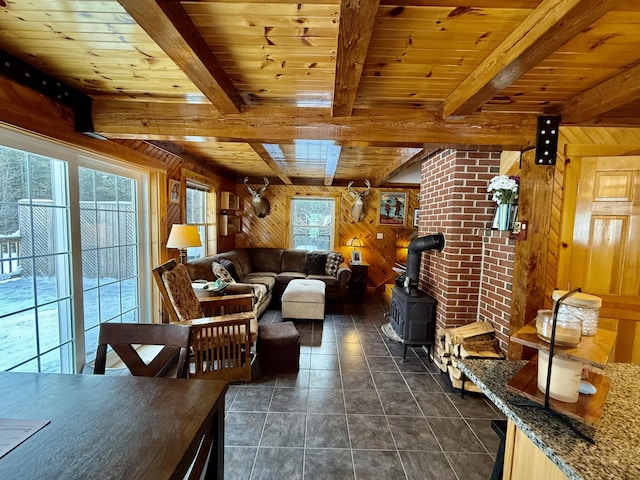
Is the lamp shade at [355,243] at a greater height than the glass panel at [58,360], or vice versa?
the lamp shade at [355,243]

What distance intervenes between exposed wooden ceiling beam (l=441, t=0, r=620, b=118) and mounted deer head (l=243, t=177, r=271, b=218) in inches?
178

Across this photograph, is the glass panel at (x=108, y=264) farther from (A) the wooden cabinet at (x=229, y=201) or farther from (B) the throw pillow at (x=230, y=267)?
(A) the wooden cabinet at (x=229, y=201)

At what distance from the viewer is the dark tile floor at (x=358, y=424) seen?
1.65m

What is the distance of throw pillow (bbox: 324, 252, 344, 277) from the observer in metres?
5.20

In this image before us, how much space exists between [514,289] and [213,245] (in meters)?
4.43

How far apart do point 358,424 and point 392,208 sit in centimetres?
457

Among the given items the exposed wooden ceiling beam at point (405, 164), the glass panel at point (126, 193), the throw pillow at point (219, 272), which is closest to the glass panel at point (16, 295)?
the glass panel at point (126, 193)

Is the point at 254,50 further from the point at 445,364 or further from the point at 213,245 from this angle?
the point at 213,245

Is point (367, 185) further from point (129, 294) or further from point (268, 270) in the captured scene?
point (129, 294)

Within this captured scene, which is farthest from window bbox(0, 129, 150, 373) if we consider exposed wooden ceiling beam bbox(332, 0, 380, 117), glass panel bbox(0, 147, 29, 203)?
exposed wooden ceiling beam bbox(332, 0, 380, 117)

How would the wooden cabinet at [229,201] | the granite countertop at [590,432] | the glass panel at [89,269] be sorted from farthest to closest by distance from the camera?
the wooden cabinet at [229,201] < the glass panel at [89,269] < the granite countertop at [590,432]

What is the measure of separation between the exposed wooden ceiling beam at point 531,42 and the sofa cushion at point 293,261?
13.8 ft

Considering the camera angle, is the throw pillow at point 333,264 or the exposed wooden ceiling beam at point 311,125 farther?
the throw pillow at point 333,264

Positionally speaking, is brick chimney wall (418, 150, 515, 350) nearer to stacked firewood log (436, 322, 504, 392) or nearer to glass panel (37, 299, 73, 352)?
stacked firewood log (436, 322, 504, 392)
